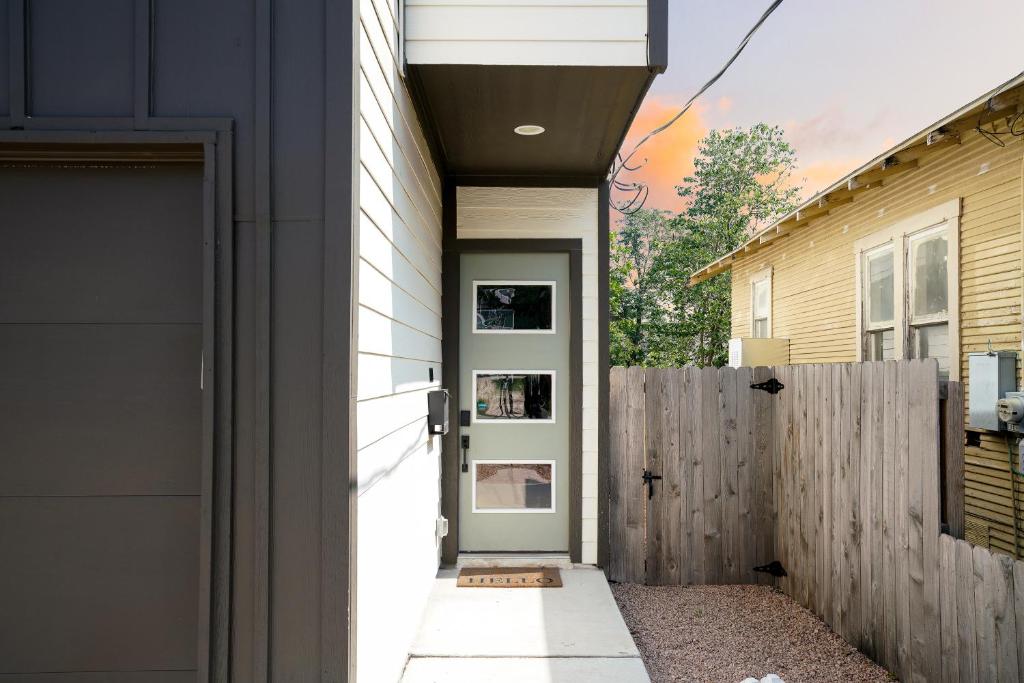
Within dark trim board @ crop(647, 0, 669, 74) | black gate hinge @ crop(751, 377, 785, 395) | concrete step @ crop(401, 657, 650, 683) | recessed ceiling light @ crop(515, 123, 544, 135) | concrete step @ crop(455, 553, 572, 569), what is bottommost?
concrete step @ crop(401, 657, 650, 683)

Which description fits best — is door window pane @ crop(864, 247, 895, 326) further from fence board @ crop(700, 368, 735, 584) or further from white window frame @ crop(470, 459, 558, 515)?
white window frame @ crop(470, 459, 558, 515)

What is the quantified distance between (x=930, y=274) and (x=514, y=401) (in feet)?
13.8

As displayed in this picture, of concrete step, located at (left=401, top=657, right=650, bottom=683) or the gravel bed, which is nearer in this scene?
concrete step, located at (left=401, top=657, right=650, bottom=683)

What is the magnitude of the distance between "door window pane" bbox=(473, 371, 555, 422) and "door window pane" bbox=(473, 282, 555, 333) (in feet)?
1.14

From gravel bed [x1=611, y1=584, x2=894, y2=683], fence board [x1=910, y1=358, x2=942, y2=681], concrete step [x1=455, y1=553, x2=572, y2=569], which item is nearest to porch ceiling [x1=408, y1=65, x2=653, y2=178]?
fence board [x1=910, y1=358, x2=942, y2=681]

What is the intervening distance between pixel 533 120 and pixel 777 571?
3.39 metres

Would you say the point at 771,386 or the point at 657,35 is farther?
the point at 771,386

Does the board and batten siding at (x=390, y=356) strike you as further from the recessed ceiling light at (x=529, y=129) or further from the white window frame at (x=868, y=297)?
the white window frame at (x=868, y=297)

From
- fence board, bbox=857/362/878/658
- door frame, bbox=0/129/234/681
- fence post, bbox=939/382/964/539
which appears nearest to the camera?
door frame, bbox=0/129/234/681

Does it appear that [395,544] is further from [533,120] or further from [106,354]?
[533,120]

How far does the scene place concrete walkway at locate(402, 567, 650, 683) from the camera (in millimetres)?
2918

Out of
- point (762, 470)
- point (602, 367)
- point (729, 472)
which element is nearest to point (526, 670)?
point (602, 367)

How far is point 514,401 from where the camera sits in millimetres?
4586

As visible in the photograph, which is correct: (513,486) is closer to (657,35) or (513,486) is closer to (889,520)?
(889,520)
